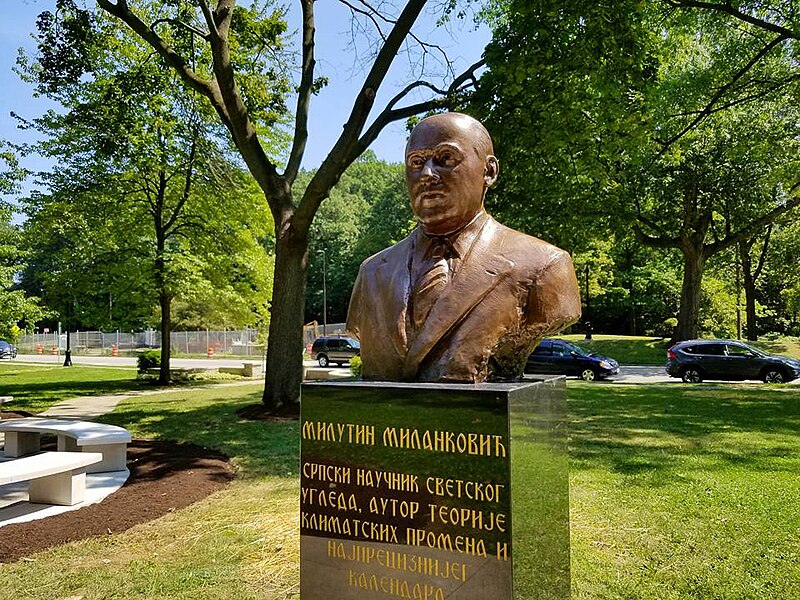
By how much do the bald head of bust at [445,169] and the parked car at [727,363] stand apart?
17999 mm

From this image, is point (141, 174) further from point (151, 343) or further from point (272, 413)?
point (151, 343)

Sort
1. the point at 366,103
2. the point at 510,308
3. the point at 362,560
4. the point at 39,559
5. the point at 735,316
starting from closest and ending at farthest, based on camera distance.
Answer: the point at 362,560
the point at 510,308
the point at 39,559
the point at 366,103
the point at 735,316

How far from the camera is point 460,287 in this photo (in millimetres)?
3648

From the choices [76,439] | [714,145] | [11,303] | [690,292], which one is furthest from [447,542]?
[714,145]

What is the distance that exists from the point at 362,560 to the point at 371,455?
55 cm

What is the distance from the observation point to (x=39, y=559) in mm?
4953

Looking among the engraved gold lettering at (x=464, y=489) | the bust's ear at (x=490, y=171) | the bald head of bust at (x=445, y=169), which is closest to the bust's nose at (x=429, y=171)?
the bald head of bust at (x=445, y=169)

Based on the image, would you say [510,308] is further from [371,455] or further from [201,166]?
[201,166]

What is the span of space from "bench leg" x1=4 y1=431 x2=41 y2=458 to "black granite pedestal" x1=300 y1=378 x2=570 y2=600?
7.36 metres

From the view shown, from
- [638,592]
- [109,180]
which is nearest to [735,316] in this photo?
[109,180]

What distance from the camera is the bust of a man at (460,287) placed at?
3.60 metres

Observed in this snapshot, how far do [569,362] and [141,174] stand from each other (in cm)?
1501

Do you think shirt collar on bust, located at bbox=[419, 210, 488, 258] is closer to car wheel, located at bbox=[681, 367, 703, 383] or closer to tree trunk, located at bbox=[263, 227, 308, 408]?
tree trunk, located at bbox=[263, 227, 308, 408]

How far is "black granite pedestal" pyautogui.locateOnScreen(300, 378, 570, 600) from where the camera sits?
297cm
